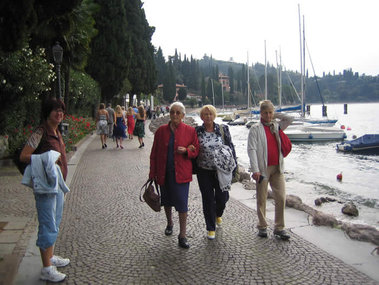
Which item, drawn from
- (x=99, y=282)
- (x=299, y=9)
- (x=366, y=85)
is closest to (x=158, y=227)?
(x=99, y=282)

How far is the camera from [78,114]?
922 inches

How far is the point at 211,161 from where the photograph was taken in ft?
14.9

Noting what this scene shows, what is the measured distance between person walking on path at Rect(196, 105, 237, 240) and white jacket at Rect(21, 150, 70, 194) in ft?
6.00

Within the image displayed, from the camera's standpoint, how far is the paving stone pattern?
3.62 m

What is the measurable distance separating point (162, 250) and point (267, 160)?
1687mm

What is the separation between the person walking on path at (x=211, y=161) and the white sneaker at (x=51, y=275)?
6.06ft

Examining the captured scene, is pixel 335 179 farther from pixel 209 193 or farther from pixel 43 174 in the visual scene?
pixel 43 174

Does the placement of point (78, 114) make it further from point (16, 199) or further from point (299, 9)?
point (299, 9)

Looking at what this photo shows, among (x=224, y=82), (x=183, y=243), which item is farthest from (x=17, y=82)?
(x=224, y=82)

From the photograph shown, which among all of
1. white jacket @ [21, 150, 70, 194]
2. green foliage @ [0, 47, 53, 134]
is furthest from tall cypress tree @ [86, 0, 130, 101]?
white jacket @ [21, 150, 70, 194]

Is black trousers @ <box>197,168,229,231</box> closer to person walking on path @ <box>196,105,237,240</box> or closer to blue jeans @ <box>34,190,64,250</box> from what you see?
person walking on path @ <box>196,105,237,240</box>

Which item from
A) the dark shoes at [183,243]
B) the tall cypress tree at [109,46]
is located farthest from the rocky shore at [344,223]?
the tall cypress tree at [109,46]

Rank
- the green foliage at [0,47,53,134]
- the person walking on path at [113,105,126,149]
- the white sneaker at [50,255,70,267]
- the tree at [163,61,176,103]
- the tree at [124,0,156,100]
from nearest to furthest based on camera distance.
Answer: the white sneaker at [50,255,70,267], the green foliage at [0,47,53,134], the person walking on path at [113,105,126,149], the tree at [124,0,156,100], the tree at [163,61,176,103]

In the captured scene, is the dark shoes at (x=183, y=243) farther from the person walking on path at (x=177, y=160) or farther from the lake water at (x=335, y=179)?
the lake water at (x=335, y=179)
